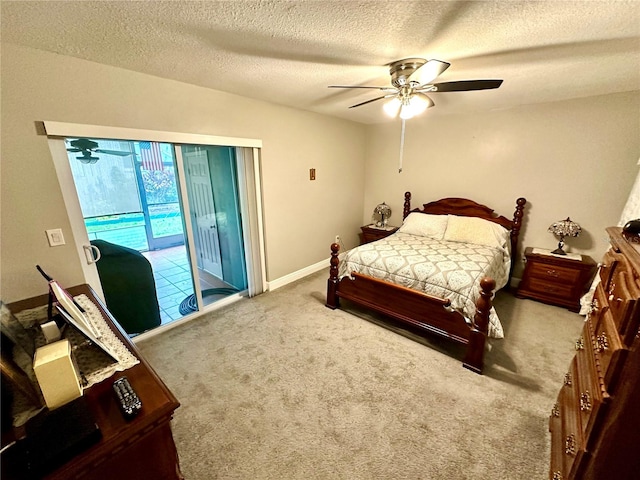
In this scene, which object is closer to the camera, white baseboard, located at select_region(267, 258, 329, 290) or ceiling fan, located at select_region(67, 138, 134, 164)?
ceiling fan, located at select_region(67, 138, 134, 164)

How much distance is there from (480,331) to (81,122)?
3259 millimetres

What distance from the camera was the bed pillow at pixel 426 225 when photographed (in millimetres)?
3416

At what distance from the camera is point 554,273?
2881mm

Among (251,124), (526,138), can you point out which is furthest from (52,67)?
(526,138)

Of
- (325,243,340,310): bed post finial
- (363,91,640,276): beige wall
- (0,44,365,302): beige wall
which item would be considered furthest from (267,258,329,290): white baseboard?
(363,91,640,276): beige wall

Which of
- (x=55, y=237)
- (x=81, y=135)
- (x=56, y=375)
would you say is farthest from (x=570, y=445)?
(x=81, y=135)

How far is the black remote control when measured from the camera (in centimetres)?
82

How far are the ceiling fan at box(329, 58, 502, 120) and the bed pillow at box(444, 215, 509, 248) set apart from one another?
1787 millimetres

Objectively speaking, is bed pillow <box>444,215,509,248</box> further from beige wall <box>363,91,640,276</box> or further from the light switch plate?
the light switch plate

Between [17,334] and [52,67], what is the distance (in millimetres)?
1684

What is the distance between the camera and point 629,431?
896 millimetres

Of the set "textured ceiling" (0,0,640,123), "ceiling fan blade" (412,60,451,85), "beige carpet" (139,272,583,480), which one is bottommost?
"beige carpet" (139,272,583,480)

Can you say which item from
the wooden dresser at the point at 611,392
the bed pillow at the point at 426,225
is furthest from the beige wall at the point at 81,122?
the wooden dresser at the point at 611,392

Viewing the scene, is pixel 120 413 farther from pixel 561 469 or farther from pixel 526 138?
pixel 526 138
